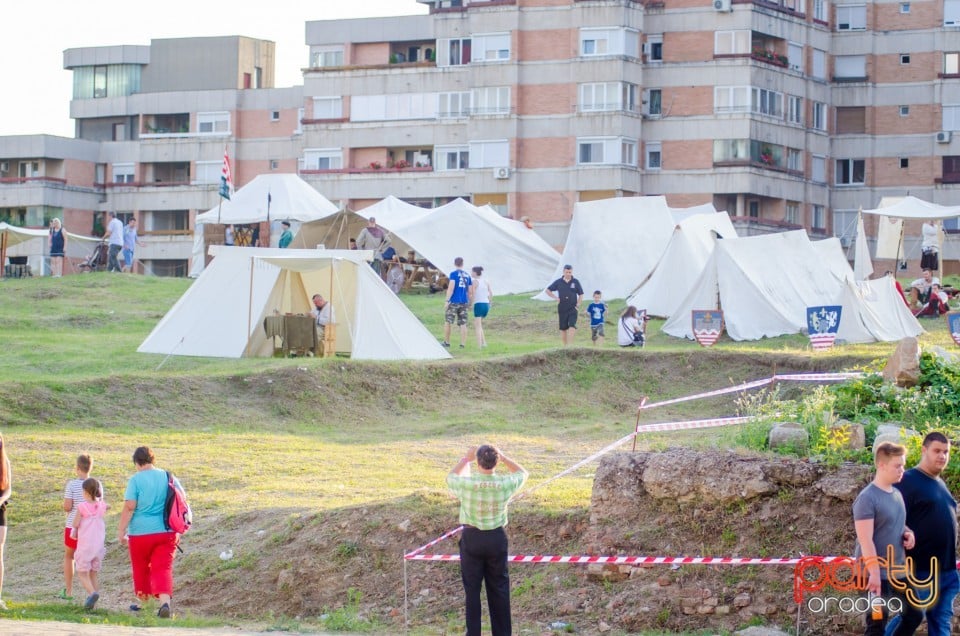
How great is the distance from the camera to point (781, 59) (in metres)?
64.6

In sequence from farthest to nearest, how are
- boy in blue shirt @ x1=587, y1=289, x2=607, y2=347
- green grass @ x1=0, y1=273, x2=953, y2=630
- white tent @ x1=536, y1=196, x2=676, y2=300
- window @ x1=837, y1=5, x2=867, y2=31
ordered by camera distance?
window @ x1=837, y1=5, x2=867, y2=31
white tent @ x1=536, y1=196, x2=676, y2=300
boy in blue shirt @ x1=587, y1=289, x2=607, y2=347
green grass @ x1=0, y1=273, x2=953, y2=630

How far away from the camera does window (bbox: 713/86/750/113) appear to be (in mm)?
62781

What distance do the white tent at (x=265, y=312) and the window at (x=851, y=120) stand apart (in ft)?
141

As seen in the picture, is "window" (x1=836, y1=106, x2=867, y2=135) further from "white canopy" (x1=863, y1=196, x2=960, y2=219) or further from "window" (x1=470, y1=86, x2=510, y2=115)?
"white canopy" (x1=863, y1=196, x2=960, y2=219)

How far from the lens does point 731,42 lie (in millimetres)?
63125

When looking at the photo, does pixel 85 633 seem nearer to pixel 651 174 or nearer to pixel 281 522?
pixel 281 522

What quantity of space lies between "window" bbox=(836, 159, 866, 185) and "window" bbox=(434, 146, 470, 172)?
16.7 metres

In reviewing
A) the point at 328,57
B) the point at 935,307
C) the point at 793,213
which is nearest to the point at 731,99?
the point at 793,213

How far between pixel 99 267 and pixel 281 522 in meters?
32.6

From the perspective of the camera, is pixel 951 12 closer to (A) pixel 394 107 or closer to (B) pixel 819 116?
(B) pixel 819 116

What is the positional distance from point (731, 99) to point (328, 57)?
1981cm

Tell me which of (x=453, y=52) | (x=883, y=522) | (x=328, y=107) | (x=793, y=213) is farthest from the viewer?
(x=328, y=107)

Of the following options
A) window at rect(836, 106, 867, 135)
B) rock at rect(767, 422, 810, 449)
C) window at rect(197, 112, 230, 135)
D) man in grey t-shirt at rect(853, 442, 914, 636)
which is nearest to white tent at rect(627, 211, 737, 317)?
rock at rect(767, 422, 810, 449)

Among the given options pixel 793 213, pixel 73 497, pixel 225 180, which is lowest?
pixel 73 497
